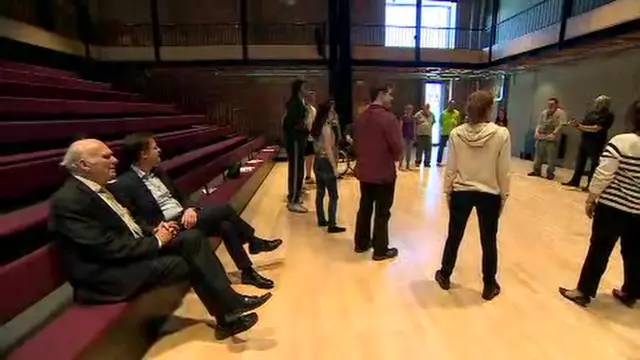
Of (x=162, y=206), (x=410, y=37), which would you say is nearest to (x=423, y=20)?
(x=410, y=37)

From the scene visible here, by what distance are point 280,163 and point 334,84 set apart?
7.63ft

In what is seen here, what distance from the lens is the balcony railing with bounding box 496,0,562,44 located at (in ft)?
32.0

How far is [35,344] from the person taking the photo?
154 centimetres

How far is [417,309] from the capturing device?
2.61m

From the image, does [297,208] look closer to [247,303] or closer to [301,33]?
→ [247,303]

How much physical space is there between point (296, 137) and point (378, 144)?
1817 mm

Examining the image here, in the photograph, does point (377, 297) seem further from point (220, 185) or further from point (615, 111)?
point (615, 111)

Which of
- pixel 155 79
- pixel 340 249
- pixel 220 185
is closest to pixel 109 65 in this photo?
pixel 155 79

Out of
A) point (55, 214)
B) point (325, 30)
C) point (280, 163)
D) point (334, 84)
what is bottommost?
point (280, 163)

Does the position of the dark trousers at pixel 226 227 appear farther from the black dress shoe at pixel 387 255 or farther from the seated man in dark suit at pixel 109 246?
the black dress shoe at pixel 387 255

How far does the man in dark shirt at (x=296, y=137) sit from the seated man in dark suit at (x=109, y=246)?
2726mm

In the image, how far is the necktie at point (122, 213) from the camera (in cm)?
193

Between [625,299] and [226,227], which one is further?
[226,227]

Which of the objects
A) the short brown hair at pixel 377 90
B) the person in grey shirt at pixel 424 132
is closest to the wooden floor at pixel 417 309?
the short brown hair at pixel 377 90
